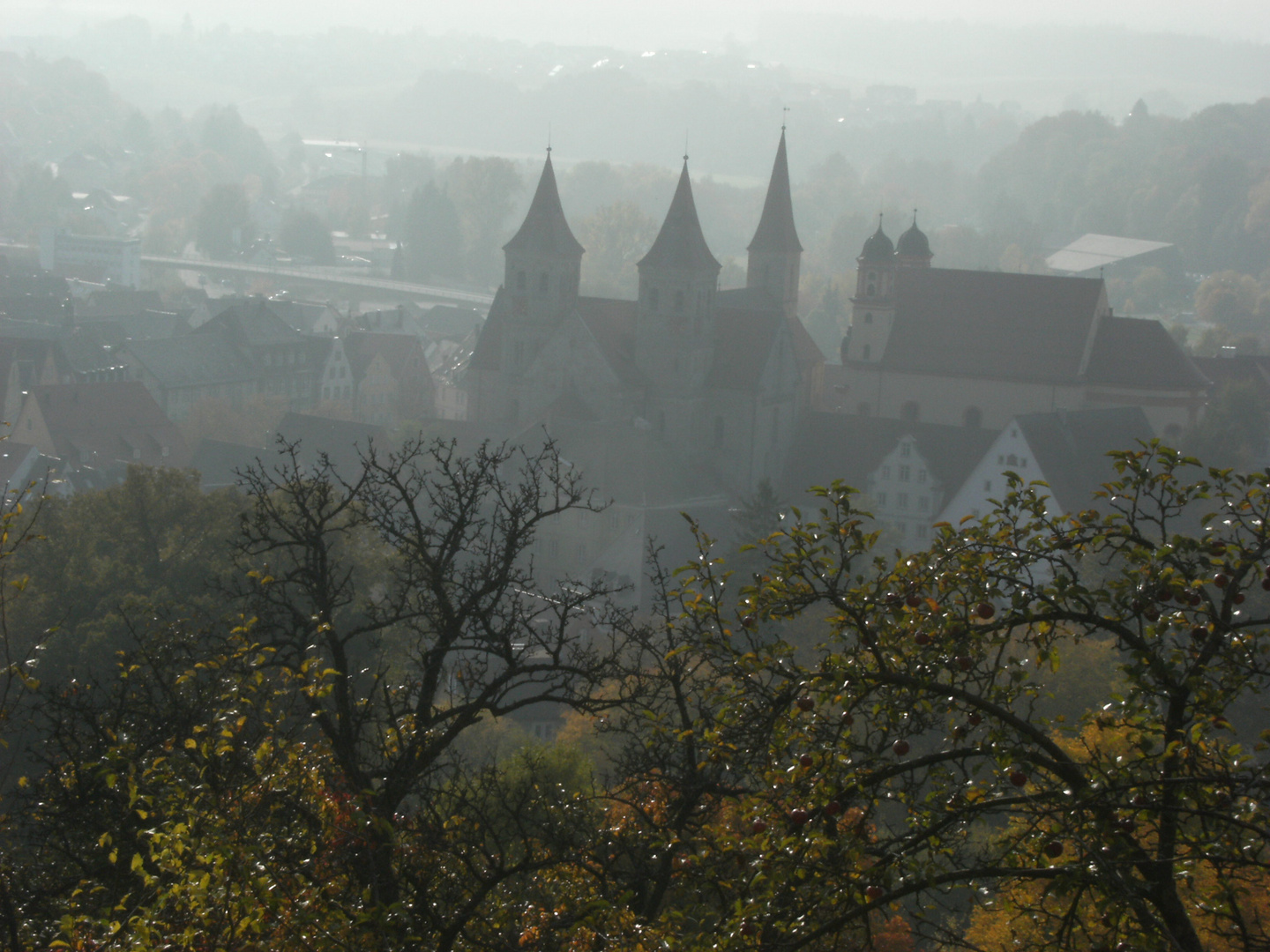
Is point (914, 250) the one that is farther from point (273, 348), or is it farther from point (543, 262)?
point (273, 348)

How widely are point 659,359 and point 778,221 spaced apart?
13061mm

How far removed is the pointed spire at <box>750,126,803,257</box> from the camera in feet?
202

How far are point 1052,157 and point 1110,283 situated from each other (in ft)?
158

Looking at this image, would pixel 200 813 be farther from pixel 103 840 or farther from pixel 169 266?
pixel 169 266

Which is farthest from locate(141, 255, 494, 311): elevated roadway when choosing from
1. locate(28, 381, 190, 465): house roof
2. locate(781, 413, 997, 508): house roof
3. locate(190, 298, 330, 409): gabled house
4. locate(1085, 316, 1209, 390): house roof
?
locate(1085, 316, 1209, 390): house roof

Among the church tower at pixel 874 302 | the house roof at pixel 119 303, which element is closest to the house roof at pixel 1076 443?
the church tower at pixel 874 302

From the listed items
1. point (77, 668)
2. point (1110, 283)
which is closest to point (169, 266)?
point (1110, 283)

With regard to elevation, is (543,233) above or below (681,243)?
below

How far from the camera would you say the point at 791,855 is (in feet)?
19.6

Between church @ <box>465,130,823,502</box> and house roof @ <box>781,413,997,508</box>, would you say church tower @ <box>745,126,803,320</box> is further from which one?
house roof @ <box>781,413,997,508</box>

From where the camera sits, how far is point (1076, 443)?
4891cm

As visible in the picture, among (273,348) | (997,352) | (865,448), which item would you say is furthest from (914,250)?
(273,348)

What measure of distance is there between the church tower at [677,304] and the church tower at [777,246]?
987 cm

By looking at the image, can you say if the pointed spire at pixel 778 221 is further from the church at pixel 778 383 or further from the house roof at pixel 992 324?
the house roof at pixel 992 324
